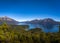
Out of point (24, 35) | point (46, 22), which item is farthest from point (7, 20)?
point (46, 22)

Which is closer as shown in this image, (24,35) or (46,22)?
(24,35)

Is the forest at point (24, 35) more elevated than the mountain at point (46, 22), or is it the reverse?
the mountain at point (46, 22)

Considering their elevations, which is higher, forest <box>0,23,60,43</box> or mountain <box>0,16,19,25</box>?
mountain <box>0,16,19,25</box>

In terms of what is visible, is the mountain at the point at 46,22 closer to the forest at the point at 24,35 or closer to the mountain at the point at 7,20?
the forest at the point at 24,35

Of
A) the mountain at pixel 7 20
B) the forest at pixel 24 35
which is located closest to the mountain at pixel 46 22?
the forest at pixel 24 35

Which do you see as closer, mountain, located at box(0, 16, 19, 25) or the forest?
A: the forest

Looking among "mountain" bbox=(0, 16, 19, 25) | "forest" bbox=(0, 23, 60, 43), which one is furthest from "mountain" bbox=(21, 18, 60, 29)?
"mountain" bbox=(0, 16, 19, 25)

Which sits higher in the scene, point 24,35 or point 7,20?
point 7,20

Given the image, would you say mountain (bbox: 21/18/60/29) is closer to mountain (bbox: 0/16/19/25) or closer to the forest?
the forest

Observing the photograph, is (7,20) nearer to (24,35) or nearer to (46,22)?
(24,35)
